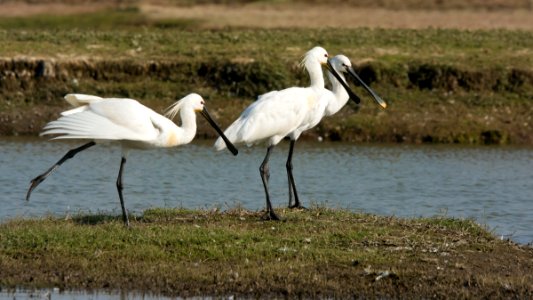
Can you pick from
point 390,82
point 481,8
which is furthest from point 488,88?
point 481,8

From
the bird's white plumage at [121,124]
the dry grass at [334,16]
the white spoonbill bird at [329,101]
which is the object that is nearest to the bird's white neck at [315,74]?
the white spoonbill bird at [329,101]

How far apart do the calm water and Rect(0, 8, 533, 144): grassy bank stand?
2.71 feet

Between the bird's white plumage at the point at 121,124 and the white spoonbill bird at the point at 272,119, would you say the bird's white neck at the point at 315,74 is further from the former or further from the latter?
the bird's white plumage at the point at 121,124

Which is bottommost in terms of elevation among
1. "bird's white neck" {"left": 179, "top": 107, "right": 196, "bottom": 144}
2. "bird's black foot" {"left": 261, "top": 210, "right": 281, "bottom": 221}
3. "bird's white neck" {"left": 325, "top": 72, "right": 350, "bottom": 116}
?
"bird's black foot" {"left": 261, "top": 210, "right": 281, "bottom": 221}

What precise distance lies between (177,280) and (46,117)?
13.3 m

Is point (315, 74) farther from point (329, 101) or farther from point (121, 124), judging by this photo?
point (121, 124)

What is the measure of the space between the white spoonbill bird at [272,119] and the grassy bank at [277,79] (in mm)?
8786

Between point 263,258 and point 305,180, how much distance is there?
8029 mm

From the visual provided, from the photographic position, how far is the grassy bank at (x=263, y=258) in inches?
412

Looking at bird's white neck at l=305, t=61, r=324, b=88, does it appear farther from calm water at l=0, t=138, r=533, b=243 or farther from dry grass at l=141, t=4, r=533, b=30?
dry grass at l=141, t=4, r=533, b=30

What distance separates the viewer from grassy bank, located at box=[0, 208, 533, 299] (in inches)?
412

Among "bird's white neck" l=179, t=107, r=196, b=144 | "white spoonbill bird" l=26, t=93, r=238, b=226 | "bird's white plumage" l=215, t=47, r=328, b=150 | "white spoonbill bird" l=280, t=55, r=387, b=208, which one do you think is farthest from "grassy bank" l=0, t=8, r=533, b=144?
"white spoonbill bird" l=26, t=93, r=238, b=226

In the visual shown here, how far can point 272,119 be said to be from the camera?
44.7 ft

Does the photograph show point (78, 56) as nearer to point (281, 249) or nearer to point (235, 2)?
point (281, 249)
